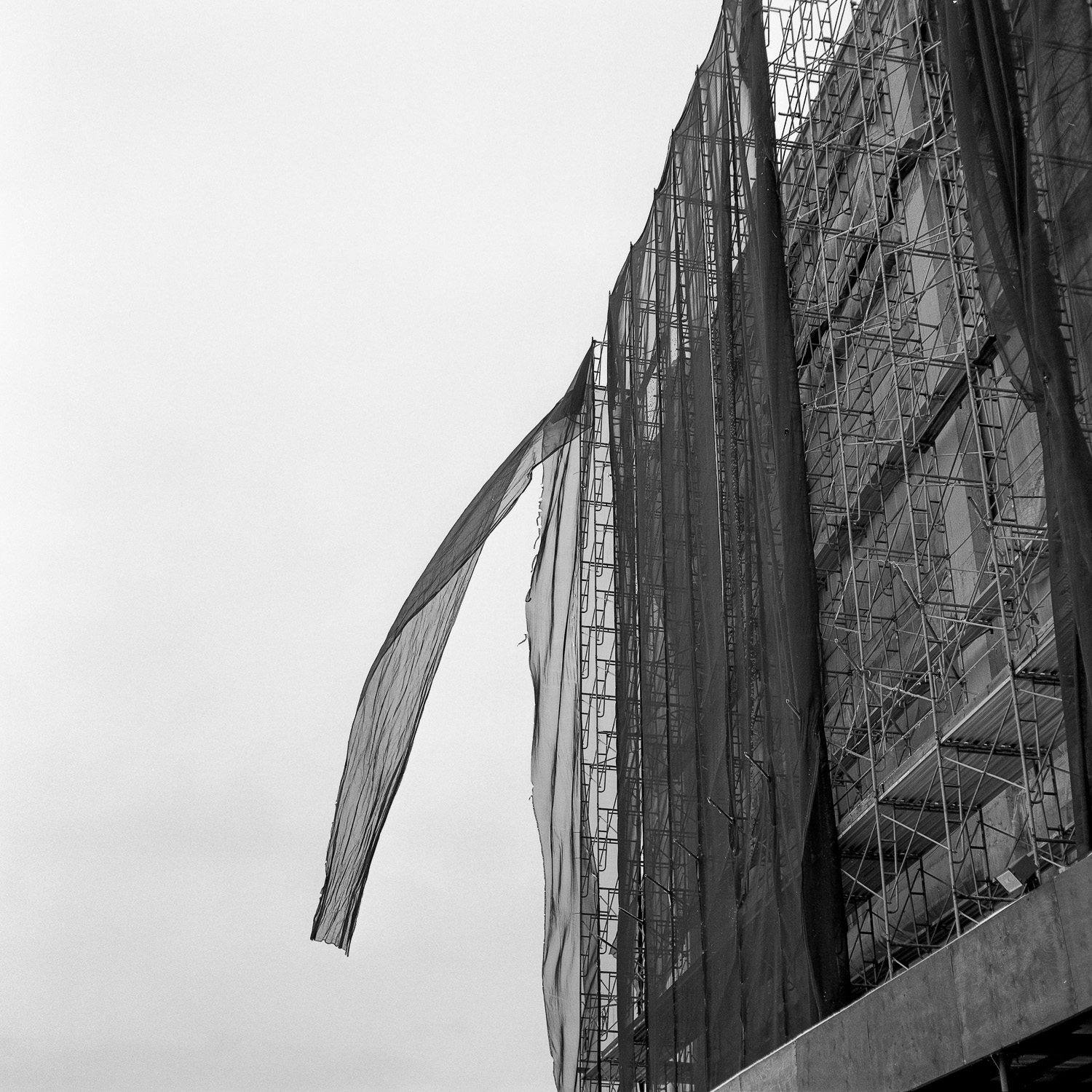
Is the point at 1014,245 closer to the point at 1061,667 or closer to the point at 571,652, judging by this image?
the point at 1061,667

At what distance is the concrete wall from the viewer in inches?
297

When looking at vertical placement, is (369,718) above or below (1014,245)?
above

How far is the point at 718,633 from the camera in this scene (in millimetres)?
16625

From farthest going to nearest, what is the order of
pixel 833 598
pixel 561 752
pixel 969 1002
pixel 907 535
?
pixel 561 752 < pixel 833 598 < pixel 907 535 < pixel 969 1002

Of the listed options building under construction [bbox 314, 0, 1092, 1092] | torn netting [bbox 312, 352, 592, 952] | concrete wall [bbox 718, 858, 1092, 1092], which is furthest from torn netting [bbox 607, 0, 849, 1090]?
concrete wall [bbox 718, 858, 1092, 1092]

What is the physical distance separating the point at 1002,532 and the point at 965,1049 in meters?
6.95

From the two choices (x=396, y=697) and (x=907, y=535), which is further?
(x=396, y=697)

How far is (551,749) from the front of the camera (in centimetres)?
2325

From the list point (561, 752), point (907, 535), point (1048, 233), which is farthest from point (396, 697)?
point (1048, 233)

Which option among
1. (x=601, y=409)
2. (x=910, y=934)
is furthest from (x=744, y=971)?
(x=601, y=409)

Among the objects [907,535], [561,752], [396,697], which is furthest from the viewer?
[561,752]

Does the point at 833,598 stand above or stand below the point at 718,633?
above

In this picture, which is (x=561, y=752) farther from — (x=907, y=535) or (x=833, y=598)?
(x=907, y=535)

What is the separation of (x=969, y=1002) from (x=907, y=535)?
9.77 m
